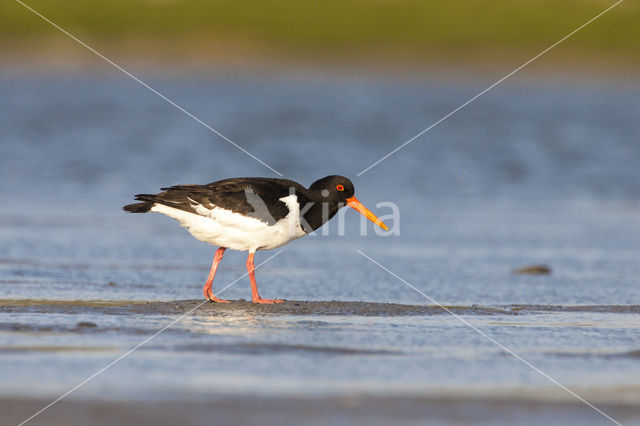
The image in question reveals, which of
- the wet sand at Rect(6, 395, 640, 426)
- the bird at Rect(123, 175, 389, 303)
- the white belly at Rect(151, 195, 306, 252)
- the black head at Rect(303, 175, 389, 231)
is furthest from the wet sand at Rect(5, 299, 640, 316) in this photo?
the wet sand at Rect(6, 395, 640, 426)

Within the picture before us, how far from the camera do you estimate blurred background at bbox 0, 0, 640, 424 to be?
6117mm

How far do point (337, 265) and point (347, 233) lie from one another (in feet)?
7.45

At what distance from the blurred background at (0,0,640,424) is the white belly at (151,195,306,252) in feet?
2.16

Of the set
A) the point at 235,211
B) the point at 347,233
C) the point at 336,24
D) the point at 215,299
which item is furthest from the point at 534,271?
the point at 336,24

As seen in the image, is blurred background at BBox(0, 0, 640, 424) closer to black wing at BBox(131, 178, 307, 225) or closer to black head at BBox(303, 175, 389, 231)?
black head at BBox(303, 175, 389, 231)

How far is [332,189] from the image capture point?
1007 centimetres

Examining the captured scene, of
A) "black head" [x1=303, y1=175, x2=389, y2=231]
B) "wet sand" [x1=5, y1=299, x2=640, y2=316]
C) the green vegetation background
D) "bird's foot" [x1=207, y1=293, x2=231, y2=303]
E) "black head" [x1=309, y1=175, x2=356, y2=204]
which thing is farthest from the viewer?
the green vegetation background

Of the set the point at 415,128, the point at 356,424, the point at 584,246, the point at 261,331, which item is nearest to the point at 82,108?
the point at 415,128

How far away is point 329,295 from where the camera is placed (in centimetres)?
951

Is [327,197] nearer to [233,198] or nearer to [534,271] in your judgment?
[233,198]

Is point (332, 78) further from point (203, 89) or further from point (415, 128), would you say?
point (415, 128)

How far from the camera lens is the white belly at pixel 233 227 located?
8.99 meters

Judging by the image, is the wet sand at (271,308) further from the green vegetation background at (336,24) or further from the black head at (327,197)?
the green vegetation background at (336,24)

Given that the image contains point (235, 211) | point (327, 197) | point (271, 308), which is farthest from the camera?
point (327, 197)
